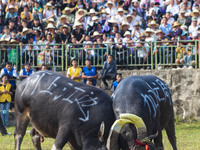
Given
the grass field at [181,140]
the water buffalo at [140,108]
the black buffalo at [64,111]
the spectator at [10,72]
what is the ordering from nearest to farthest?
the water buffalo at [140,108]
the black buffalo at [64,111]
the grass field at [181,140]
the spectator at [10,72]

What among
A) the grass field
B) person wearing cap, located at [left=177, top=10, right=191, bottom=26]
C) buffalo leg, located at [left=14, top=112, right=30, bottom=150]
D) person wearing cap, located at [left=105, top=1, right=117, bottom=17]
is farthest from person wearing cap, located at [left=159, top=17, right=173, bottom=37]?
buffalo leg, located at [left=14, top=112, right=30, bottom=150]

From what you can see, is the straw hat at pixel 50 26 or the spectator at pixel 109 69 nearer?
the spectator at pixel 109 69

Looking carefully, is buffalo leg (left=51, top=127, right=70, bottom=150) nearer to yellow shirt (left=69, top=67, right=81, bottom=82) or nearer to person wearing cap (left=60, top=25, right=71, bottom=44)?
yellow shirt (left=69, top=67, right=81, bottom=82)

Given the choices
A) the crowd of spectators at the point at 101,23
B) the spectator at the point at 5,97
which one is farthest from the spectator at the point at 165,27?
the spectator at the point at 5,97

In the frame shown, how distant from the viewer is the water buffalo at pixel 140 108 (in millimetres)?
7527

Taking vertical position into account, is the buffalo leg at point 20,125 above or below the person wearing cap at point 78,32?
below

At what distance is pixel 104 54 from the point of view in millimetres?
17016

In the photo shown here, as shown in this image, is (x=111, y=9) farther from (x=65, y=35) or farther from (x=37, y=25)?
(x=37, y=25)

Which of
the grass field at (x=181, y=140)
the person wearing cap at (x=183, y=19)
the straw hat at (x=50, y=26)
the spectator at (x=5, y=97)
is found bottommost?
the grass field at (x=181, y=140)

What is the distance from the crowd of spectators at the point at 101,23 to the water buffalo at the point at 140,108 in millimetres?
7446

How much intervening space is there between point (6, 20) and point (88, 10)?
3.42 meters

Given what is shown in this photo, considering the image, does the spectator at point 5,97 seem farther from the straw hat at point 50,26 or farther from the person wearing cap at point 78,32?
the person wearing cap at point 78,32

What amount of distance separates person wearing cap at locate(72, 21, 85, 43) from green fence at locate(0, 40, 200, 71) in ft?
2.03

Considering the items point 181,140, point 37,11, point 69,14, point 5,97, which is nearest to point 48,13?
point 37,11
